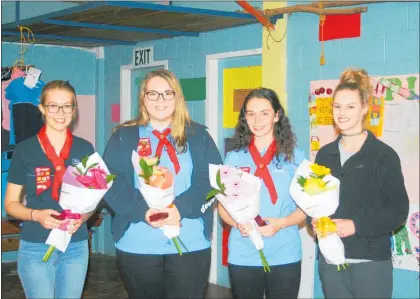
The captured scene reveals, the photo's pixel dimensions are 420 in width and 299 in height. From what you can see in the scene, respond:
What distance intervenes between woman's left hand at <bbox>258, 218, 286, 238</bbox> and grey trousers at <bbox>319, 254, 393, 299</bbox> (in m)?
0.28

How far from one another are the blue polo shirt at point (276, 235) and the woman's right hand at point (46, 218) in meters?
0.82

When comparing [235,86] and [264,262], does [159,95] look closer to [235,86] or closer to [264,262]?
[264,262]

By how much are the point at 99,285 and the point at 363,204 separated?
407cm

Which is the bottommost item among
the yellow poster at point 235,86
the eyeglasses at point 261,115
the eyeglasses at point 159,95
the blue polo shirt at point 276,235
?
the blue polo shirt at point 276,235

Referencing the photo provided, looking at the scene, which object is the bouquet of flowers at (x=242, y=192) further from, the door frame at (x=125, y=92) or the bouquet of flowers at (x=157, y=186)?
the door frame at (x=125, y=92)

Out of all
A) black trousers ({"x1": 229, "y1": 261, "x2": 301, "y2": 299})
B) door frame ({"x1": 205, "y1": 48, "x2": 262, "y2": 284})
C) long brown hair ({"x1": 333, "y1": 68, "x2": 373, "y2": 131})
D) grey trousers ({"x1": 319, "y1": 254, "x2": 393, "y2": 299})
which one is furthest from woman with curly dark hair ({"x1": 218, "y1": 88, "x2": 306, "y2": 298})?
door frame ({"x1": 205, "y1": 48, "x2": 262, "y2": 284})

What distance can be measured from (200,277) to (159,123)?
2.41 feet

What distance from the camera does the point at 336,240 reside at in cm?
283

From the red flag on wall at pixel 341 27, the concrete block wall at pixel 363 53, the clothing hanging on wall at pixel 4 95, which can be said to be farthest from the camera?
the clothing hanging on wall at pixel 4 95

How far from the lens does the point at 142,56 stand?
23.5 feet

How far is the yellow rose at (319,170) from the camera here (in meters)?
2.86

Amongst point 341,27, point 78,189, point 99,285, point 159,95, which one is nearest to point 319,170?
point 159,95

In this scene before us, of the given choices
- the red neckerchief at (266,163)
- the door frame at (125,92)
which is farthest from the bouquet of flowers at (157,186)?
the door frame at (125,92)

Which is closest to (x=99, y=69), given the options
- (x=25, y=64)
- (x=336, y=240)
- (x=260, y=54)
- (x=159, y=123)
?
(x=25, y=64)
